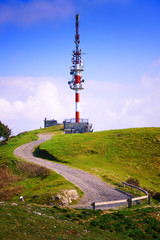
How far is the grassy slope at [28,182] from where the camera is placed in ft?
90.2

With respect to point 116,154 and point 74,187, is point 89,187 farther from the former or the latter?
point 116,154

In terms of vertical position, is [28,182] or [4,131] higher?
[4,131]

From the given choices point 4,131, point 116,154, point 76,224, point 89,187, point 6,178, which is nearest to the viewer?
point 76,224

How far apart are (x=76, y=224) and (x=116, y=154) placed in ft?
111

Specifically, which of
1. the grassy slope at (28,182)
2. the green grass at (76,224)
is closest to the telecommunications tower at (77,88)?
the grassy slope at (28,182)

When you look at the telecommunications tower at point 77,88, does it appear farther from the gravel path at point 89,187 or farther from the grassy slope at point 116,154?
the gravel path at point 89,187

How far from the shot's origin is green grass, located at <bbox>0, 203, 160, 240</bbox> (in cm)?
1331

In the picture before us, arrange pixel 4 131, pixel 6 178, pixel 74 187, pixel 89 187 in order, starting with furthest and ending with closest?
pixel 4 131 → pixel 6 178 → pixel 89 187 → pixel 74 187

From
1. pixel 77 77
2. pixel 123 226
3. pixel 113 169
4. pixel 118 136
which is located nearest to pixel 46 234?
pixel 123 226

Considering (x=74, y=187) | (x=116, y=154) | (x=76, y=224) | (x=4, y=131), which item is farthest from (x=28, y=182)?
(x=4, y=131)

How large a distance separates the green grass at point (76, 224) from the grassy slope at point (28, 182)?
275 inches

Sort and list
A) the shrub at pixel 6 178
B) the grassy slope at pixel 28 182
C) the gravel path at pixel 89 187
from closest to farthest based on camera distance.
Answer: the gravel path at pixel 89 187, the grassy slope at pixel 28 182, the shrub at pixel 6 178

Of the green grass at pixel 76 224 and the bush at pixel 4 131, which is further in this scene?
the bush at pixel 4 131

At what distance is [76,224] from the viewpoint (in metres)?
17.2
